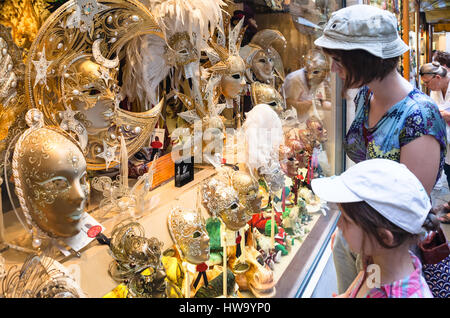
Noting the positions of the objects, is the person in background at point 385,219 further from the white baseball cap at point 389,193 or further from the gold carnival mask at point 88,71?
the gold carnival mask at point 88,71

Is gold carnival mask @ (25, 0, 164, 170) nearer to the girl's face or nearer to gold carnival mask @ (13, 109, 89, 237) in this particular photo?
gold carnival mask @ (13, 109, 89, 237)

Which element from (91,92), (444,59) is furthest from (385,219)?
(444,59)

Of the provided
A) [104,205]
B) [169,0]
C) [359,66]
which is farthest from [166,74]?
[359,66]

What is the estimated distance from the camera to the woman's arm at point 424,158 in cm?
130

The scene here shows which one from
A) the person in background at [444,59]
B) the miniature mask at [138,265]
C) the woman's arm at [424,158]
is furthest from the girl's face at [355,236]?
the person in background at [444,59]

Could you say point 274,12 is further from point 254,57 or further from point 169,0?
point 169,0

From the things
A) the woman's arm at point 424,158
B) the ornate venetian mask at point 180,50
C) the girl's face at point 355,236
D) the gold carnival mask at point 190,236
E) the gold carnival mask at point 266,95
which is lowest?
the gold carnival mask at point 190,236

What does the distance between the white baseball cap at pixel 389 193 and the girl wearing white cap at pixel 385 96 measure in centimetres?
33

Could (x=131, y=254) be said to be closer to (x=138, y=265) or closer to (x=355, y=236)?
(x=138, y=265)

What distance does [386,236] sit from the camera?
969 millimetres

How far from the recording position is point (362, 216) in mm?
974

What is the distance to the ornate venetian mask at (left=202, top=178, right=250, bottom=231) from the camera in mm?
1729

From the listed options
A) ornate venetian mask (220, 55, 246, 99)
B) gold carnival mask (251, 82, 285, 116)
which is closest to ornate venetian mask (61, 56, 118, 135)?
ornate venetian mask (220, 55, 246, 99)

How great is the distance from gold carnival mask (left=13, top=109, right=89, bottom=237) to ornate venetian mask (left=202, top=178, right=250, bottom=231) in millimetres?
654
